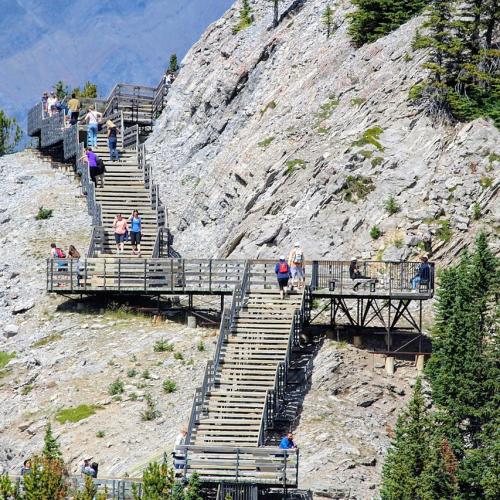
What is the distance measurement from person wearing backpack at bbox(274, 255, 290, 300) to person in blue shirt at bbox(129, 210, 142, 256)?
32.5ft

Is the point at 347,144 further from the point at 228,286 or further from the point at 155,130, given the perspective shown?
the point at 155,130

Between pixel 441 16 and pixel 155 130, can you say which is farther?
pixel 155 130

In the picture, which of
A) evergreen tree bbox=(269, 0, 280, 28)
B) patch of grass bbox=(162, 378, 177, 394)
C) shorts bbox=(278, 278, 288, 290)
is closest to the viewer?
patch of grass bbox=(162, 378, 177, 394)

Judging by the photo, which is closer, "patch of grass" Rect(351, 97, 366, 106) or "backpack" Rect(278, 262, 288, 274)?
"backpack" Rect(278, 262, 288, 274)

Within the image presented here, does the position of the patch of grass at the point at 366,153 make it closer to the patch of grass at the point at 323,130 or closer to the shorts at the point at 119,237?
the patch of grass at the point at 323,130

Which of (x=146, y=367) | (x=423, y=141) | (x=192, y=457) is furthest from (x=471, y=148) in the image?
(x=192, y=457)

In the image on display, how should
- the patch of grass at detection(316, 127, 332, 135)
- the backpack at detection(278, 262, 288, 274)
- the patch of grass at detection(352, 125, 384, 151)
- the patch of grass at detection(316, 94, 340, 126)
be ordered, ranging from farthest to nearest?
the patch of grass at detection(316, 94, 340, 126), the patch of grass at detection(316, 127, 332, 135), the patch of grass at detection(352, 125, 384, 151), the backpack at detection(278, 262, 288, 274)

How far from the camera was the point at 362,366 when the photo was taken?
6300 cm

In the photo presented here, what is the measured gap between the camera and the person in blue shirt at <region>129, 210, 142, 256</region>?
237 feet

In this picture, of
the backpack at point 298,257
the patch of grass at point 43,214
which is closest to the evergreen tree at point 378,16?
the patch of grass at point 43,214

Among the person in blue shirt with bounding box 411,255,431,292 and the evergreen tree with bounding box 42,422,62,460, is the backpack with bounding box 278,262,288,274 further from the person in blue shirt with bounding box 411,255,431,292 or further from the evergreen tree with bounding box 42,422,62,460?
the evergreen tree with bounding box 42,422,62,460

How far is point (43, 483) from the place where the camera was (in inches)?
2085

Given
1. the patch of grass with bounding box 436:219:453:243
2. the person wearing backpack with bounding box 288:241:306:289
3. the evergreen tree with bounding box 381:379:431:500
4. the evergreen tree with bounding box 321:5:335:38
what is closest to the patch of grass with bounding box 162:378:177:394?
the person wearing backpack with bounding box 288:241:306:289

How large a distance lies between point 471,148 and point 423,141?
2.07m
